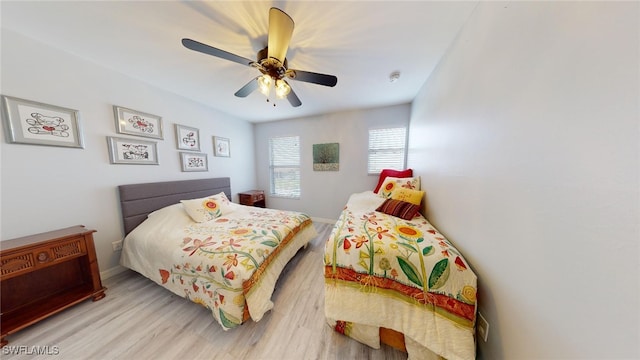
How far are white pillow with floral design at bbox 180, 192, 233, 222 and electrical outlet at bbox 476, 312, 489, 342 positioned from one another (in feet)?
8.79

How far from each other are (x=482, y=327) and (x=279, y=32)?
2.24m

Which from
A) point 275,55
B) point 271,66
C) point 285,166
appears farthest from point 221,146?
point 275,55

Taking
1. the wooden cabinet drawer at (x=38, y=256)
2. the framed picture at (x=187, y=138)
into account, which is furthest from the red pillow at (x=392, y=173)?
the wooden cabinet drawer at (x=38, y=256)

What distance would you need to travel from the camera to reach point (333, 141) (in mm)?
3203

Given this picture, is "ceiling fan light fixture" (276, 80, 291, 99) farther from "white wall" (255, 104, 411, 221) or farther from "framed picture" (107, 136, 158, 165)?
"framed picture" (107, 136, 158, 165)

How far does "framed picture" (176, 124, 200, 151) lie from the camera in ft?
8.01

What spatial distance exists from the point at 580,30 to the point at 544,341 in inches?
43.8

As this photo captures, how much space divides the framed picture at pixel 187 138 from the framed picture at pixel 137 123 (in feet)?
0.70

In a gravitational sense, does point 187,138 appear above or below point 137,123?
below

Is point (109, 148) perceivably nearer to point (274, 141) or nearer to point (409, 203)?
point (274, 141)

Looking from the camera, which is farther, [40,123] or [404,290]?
[40,123]

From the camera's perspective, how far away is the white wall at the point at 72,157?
1.37 meters

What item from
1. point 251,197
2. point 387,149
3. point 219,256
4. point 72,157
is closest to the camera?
point 219,256

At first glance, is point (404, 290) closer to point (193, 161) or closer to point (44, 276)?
point (44, 276)
